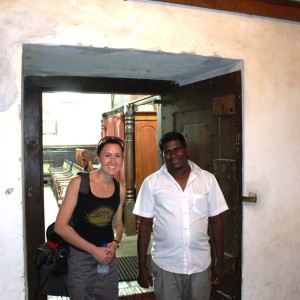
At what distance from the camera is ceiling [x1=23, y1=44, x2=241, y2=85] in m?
2.07

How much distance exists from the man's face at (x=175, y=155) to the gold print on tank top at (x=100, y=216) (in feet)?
1.63

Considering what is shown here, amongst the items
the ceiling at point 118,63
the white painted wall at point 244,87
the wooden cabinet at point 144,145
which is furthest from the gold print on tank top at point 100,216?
the wooden cabinet at point 144,145

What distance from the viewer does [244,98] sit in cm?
232

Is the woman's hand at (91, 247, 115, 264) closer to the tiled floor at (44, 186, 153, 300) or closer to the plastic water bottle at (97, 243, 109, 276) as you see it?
the plastic water bottle at (97, 243, 109, 276)

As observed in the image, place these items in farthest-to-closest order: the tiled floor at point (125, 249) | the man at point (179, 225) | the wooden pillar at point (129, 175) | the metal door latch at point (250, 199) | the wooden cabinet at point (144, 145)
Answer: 1. the wooden cabinet at point (144, 145)
2. the wooden pillar at point (129, 175)
3. the tiled floor at point (125, 249)
4. the metal door latch at point (250, 199)
5. the man at point (179, 225)

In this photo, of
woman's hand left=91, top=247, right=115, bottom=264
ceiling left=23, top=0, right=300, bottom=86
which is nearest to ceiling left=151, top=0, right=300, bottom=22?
ceiling left=23, top=0, right=300, bottom=86

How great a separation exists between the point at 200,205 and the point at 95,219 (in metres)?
0.68

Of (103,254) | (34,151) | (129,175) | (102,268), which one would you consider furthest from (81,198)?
(129,175)

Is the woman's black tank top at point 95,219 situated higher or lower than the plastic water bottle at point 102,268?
higher

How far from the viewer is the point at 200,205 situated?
6.94 feet

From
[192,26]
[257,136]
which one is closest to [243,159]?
[257,136]

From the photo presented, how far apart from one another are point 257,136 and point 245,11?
0.88m

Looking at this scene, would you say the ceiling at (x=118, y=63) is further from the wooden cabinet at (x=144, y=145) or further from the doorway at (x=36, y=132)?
the wooden cabinet at (x=144, y=145)

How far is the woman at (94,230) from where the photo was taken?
194 centimetres
